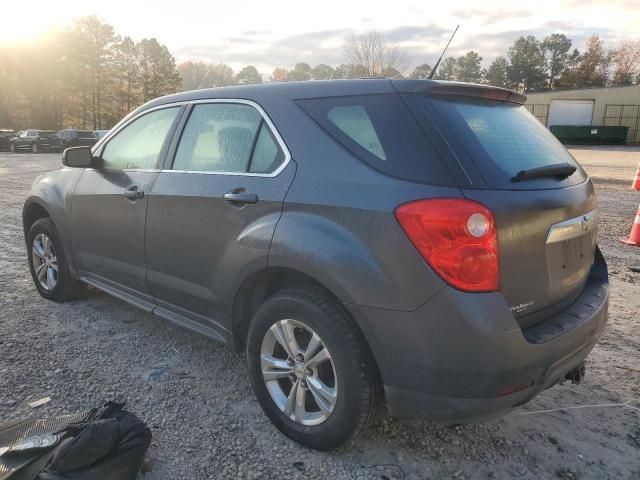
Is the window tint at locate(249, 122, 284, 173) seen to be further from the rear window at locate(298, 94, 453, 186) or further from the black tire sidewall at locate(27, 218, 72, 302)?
the black tire sidewall at locate(27, 218, 72, 302)

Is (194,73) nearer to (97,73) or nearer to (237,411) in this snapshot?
(97,73)

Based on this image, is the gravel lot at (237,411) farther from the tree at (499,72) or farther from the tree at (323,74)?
the tree at (499,72)

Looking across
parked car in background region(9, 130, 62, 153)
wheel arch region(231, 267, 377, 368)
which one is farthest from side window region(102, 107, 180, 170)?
parked car in background region(9, 130, 62, 153)

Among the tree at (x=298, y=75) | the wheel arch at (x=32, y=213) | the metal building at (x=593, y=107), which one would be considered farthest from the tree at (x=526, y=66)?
the wheel arch at (x=32, y=213)

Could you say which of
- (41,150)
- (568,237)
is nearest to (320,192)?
(568,237)

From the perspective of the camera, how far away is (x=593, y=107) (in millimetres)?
49625

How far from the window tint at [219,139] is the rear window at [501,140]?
99 cm

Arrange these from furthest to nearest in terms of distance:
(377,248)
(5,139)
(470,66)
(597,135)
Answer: (470,66) → (597,135) → (5,139) → (377,248)

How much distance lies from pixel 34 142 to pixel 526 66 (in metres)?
72.8

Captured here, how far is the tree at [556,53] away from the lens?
3300 inches

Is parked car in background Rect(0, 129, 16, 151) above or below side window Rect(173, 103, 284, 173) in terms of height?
below

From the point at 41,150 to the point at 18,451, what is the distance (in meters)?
33.8

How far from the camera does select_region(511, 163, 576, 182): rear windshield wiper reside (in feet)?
7.48

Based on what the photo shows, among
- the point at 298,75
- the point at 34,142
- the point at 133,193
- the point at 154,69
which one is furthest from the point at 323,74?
the point at 154,69
